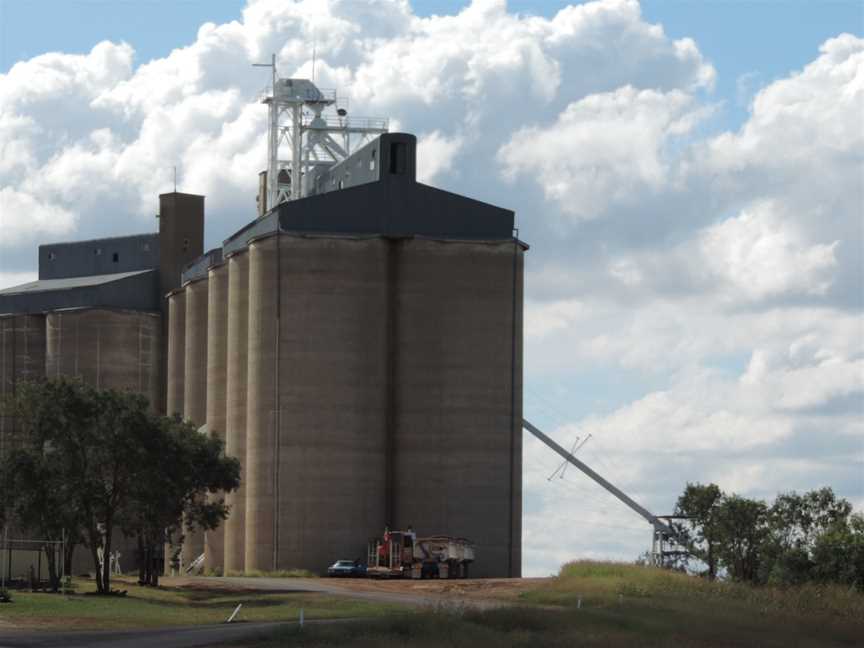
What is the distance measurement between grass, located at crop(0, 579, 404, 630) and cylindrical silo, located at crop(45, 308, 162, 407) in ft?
204

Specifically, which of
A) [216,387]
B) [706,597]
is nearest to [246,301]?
[216,387]

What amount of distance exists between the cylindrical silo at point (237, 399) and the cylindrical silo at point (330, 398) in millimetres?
6738

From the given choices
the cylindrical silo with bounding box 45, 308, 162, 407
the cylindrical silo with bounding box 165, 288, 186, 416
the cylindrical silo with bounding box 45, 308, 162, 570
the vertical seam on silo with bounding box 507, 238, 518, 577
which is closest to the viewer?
the vertical seam on silo with bounding box 507, 238, 518, 577

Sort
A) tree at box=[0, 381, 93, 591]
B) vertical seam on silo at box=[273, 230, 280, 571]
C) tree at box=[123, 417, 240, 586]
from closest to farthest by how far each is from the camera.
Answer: tree at box=[0, 381, 93, 591] < tree at box=[123, 417, 240, 586] < vertical seam on silo at box=[273, 230, 280, 571]

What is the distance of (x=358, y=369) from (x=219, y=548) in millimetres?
19887

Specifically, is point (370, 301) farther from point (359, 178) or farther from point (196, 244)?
point (196, 244)

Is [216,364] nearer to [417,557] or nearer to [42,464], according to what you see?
[417,557]

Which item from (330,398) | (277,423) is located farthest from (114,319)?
(330,398)

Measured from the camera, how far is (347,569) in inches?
3612

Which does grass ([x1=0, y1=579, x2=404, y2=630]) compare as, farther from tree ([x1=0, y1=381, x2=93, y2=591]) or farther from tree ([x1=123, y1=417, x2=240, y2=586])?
tree ([x1=123, y1=417, x2=240, y2=586])

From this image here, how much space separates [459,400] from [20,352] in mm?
55996

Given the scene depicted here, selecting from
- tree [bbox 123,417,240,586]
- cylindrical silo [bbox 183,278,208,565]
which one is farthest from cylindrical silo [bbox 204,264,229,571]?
tree [bbox 123,417,240,586]

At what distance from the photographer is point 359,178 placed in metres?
110

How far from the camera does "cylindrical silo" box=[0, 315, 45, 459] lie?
461ft
